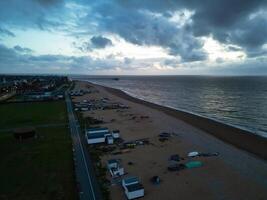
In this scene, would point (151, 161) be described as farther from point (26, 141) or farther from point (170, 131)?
point (26, 141)

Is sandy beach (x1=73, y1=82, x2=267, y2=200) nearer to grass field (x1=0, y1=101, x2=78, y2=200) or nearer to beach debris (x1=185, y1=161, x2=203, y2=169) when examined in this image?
beach debris (x1=185, y1=161, x2=203, y2=169)

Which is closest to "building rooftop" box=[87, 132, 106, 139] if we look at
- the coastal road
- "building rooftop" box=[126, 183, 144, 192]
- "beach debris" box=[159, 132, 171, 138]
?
the coastal road

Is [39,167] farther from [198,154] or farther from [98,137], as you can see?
[198,154]

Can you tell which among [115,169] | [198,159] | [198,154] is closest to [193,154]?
[198,154]

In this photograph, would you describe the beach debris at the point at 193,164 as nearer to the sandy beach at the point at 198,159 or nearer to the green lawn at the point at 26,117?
the sandy beach at the point at 198,159

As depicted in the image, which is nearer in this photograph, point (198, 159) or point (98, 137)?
point (198, 159)

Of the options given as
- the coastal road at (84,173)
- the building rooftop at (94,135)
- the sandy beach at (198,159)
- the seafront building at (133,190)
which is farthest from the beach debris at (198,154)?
the building rooftop at (94,135)

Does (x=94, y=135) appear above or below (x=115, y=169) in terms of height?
above
